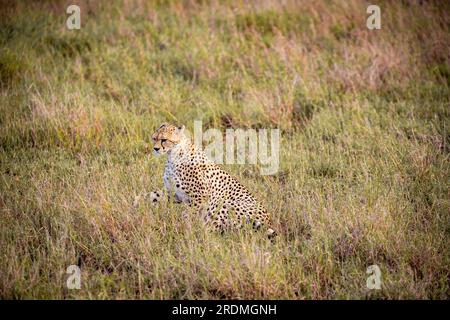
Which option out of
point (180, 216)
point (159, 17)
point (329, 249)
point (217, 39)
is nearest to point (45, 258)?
point (180, 216)

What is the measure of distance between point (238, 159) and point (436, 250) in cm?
215

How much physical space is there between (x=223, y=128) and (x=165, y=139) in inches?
61.8

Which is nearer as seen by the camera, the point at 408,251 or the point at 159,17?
the point at 408,251

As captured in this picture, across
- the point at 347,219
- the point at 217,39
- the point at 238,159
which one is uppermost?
the point at 217,39

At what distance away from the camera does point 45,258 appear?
359 cm

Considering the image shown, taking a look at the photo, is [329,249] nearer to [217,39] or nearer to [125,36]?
[217,39]

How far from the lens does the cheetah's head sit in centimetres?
442

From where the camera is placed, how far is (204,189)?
4.35 meters
